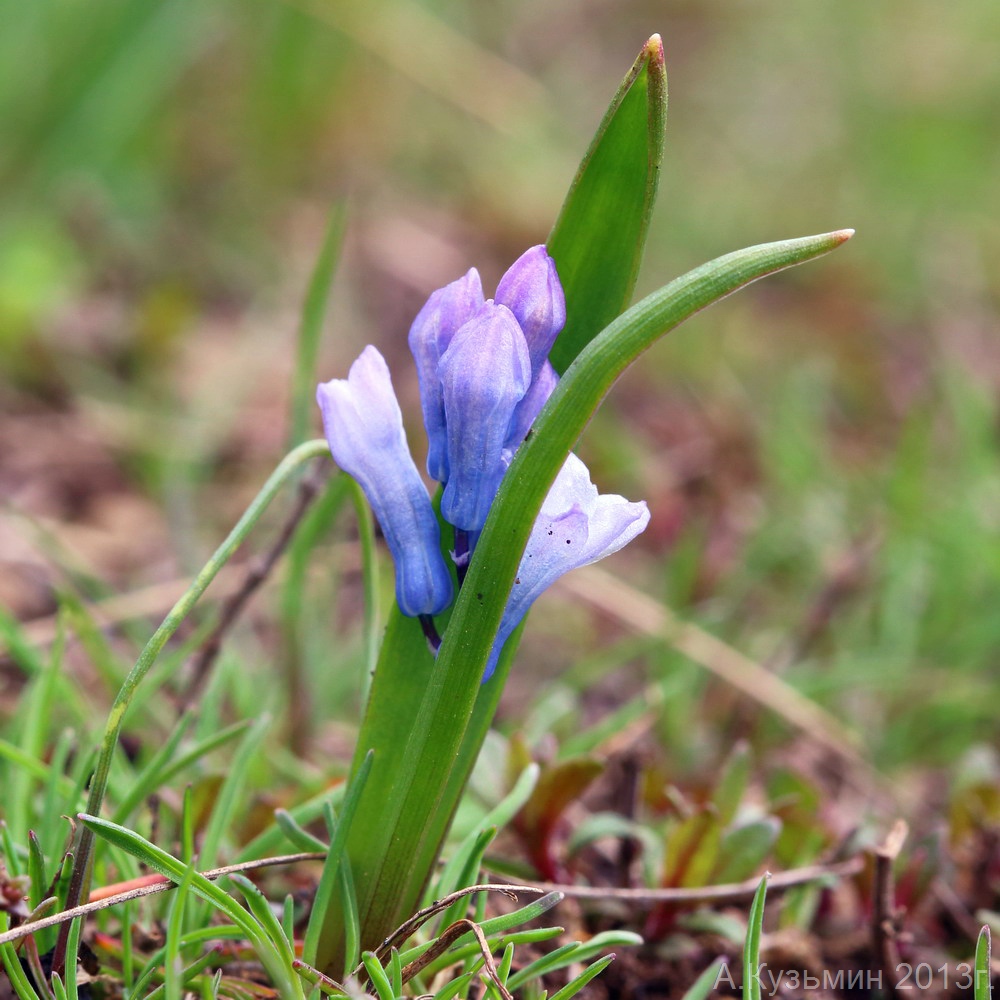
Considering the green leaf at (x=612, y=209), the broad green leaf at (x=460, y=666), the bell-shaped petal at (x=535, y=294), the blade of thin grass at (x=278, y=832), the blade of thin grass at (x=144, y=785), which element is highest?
the green leaf at (x=612, y=209)

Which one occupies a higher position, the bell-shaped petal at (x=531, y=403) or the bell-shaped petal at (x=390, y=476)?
the bell-shaped petal at (x=531, y=403)

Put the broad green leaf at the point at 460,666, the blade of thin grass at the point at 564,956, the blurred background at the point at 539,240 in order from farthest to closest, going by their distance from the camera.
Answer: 1. the blurred background at the point at 539,240
2. the blade of thin grass at the point at 564,956
3. the broad green leaf at the point at 460,666

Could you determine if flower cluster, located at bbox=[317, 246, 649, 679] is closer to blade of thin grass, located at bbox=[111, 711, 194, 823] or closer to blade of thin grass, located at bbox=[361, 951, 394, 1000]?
blade of thin grass, located at bbox=[361, 951, 394, 1000]

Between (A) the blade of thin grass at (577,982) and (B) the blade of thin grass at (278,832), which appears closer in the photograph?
(A) the blade of thin grass at (577,982)

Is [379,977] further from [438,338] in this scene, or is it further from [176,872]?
[438,338]

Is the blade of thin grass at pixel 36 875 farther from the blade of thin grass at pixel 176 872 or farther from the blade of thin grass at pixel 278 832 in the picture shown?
the blade of thin grass at pixel 278 832

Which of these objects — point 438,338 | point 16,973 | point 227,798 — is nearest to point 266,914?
point 16,973

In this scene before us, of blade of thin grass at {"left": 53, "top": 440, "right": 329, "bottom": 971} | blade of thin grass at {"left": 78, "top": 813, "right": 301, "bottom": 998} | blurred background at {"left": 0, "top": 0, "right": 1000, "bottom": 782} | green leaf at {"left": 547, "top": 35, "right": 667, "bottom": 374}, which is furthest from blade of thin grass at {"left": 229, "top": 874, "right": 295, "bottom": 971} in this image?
blurred background at {"left": 0, "top": 0, "right": 1000, "bottom": 782}

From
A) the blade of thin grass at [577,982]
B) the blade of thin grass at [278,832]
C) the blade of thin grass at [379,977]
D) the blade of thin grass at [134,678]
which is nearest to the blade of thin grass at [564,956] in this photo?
the blade of thin grass at [577,982]
